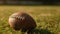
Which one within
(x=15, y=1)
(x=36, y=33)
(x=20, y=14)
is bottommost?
(x=36, y=33)

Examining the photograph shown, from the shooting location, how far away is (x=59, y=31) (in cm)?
576

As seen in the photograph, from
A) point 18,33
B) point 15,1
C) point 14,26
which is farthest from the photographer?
point 15,1

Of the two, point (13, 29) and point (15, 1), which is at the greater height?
point (15, 1)

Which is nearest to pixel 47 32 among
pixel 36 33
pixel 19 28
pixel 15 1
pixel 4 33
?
pixel 36 33

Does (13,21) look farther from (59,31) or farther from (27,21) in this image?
(59,31)

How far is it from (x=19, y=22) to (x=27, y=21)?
214 mm

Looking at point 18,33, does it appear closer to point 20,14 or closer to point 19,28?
point 19,28

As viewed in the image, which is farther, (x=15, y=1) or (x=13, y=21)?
(x=15, y=1)

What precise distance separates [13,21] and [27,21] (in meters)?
0.36

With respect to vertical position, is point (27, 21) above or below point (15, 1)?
below

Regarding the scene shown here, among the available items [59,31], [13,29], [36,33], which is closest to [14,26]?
[13,29]

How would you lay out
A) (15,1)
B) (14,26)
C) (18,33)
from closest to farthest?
1. (18,33)
2. (14,26)
3. (15,1)

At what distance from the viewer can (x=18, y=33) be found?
17.1 ft

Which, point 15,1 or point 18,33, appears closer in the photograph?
point 18,33
